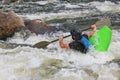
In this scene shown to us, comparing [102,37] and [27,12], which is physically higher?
[102,37]

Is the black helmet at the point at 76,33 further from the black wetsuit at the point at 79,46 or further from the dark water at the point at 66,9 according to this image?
the dark water at the point at 66,9

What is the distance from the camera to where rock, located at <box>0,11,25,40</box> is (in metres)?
8.75

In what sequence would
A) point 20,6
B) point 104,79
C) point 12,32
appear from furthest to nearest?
point 20,6 → point 12,32 → point 104,79

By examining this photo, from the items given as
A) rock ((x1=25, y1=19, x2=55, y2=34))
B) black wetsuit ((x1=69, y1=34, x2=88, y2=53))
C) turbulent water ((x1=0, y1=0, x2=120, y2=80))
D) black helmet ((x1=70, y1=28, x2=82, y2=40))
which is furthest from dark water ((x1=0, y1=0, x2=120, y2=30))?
black helmet ((x1=70, y1=28, x2=82, y2=40))

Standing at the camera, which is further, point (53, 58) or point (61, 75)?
point (53, 58)

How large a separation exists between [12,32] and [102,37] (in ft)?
9.07

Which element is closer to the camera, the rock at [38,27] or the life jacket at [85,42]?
the life jacket at [85,42]

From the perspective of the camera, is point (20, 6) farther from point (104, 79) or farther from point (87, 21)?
point (104, 79)

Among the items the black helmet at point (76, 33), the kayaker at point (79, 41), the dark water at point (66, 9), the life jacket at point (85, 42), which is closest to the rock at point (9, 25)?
the dark water at point (66, 9)

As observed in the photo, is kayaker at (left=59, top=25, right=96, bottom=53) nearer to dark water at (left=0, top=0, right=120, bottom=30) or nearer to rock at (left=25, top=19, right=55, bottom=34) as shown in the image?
rock at (left=25, top=19, right=55, bottom=34)

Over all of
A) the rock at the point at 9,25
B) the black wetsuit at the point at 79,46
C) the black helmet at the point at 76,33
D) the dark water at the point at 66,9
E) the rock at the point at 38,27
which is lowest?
the dark water at the point at 66,9

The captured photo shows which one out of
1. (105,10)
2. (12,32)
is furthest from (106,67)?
(105,10)

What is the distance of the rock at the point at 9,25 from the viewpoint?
875 centimetres

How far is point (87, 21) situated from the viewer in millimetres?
10438
